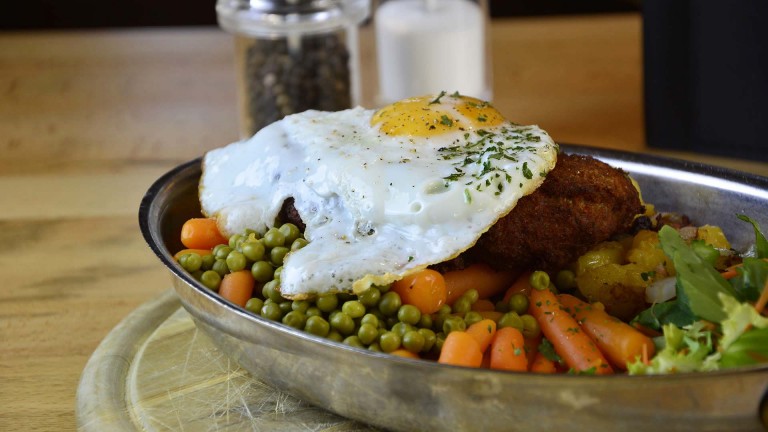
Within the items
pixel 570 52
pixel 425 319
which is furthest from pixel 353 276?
pixel 570 52

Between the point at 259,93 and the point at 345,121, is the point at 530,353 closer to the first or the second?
the point at 345,121

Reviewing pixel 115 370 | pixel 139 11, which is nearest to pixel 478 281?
pixel 115 370

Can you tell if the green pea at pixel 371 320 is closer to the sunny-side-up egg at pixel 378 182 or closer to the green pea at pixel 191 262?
the sunny-side-up egg at pixel 378 182

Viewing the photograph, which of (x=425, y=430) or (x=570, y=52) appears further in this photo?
(x=570, y=52)

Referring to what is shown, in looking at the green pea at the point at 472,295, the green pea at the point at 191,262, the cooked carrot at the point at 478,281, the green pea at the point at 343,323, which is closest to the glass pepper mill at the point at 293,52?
the green pea at the point at 191,262

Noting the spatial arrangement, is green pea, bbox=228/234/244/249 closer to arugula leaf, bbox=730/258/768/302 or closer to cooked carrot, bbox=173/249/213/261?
cooked carrot, bbox=173/249/213/261

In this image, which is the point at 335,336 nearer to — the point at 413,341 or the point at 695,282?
the point at 413,341
